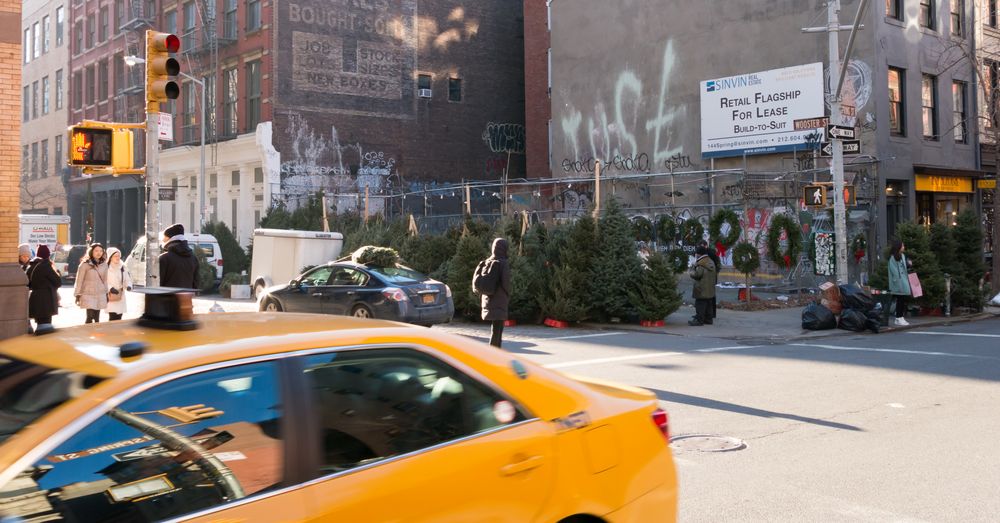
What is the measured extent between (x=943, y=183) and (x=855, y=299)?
13952 mm

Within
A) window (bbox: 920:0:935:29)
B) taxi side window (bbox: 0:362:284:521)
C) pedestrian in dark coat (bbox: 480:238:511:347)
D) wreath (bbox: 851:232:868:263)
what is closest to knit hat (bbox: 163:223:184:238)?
pedestrian in dark coat (bbox: 480:238:511:347)

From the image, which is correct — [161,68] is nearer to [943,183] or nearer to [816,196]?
[816,196]

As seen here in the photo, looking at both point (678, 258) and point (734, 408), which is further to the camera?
point (678, 258)

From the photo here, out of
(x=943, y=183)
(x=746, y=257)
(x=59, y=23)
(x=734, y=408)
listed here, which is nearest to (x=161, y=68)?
(x=734, y=408)

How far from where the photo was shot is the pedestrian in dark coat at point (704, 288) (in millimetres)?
18156

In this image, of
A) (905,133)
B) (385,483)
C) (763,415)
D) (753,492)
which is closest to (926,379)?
(763,415)

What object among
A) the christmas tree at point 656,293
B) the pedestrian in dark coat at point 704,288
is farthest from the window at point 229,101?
the pedestrian in dark coat at point 704,288

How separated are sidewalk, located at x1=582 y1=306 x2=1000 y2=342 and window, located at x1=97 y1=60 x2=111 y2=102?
38670 millimetres

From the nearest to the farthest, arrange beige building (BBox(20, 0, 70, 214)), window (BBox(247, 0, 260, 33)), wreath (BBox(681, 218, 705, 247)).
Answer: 1. wreath (BBox(681, 218, 705, 247))
2. window (BBox(247, 0, 260, 33))
3. beige building (BBox(20, 0, 70, 214))

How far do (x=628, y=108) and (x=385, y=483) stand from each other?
103ft

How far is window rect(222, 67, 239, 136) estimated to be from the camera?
37.8 meters

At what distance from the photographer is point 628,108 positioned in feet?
109

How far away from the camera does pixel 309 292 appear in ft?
56.7

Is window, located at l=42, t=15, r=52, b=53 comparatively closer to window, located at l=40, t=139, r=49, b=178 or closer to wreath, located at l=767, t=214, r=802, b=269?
window, located at l=40, t=139, r=49, b=178
